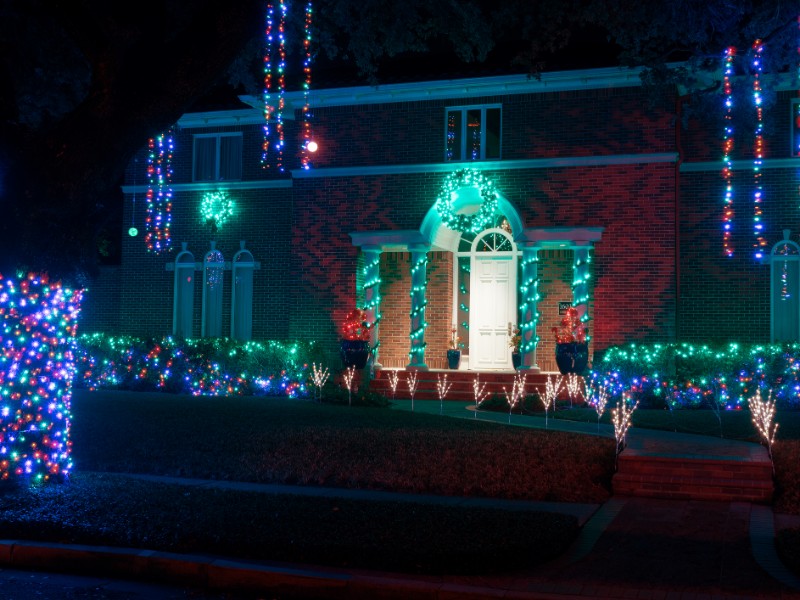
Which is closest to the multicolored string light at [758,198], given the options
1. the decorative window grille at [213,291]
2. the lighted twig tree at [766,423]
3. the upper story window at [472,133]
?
the lighted twig tree at [766,423]

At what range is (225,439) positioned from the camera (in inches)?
468

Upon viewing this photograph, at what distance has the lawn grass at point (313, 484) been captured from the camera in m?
6.93

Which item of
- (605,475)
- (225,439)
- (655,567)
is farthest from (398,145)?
(655,567)

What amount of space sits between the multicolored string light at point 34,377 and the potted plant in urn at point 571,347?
9.66 meters

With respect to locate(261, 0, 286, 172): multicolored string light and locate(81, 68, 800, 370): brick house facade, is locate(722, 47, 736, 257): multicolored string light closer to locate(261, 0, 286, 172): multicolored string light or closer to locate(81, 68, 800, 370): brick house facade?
Answer: locate(81, 68, 800, 370): brick house facade

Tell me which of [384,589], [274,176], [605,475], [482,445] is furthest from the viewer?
[274,176]

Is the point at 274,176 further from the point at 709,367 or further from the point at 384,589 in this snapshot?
the point at 384,589

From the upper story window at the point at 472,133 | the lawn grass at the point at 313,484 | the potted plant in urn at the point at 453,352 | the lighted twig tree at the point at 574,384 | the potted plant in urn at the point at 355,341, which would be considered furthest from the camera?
the potted plant in urn at the point at 453,352

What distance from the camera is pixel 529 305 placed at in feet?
60.5

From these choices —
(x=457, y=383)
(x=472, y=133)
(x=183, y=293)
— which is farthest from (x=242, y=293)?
(x=472, y=133)

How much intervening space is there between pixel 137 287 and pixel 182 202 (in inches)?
93.4

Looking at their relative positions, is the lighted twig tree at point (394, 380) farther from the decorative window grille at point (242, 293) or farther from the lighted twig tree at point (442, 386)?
the decorative window grille at point (242, 293)

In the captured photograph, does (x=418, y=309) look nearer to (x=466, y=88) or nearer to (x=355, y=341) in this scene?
(x=355, y=341)

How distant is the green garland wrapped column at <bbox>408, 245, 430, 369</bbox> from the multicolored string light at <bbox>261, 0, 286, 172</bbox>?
3.88 metres
